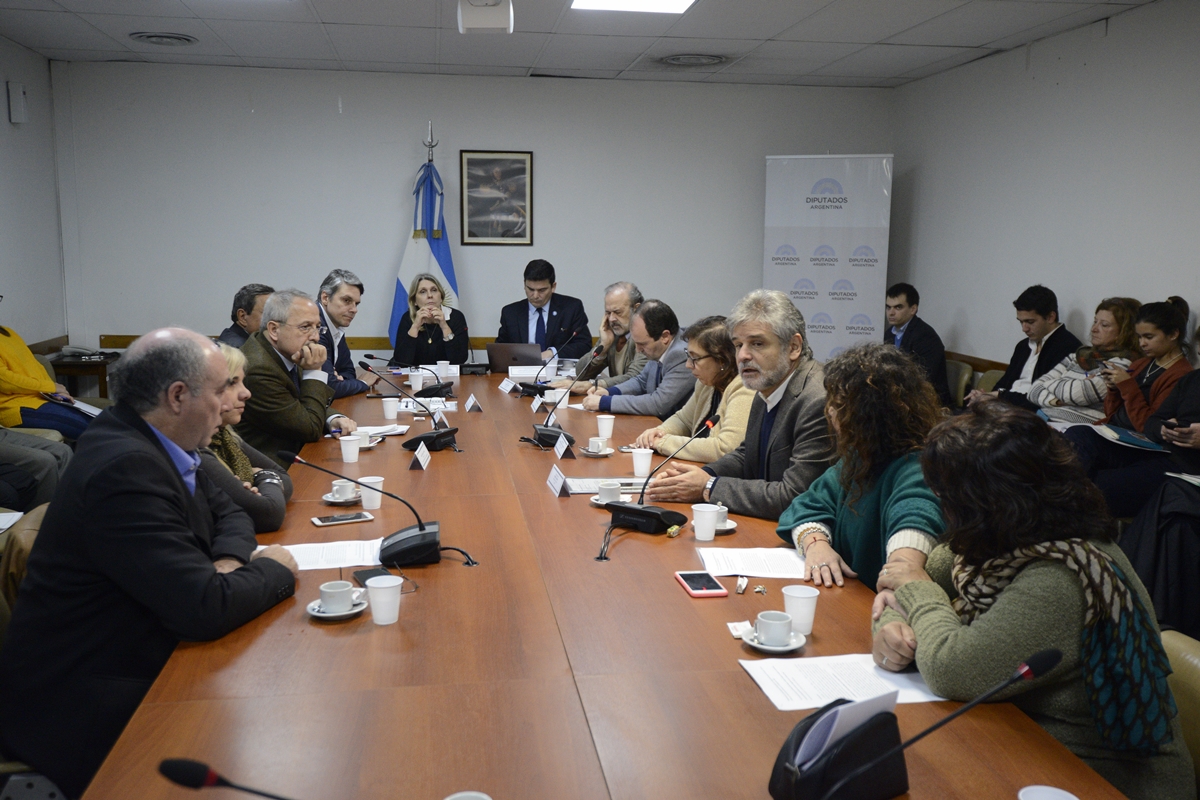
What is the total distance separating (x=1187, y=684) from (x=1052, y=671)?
0.27 m

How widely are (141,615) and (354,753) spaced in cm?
74

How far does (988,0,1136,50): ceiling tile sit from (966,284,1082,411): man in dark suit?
157cm

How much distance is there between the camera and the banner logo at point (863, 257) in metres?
7.58

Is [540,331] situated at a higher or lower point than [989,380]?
higher

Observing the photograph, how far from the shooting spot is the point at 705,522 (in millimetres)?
2457

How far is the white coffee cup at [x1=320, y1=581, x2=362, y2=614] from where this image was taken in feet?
6.22

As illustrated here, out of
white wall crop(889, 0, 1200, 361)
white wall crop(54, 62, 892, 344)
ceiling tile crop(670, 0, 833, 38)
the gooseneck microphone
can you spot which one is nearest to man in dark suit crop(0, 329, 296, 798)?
the gooseneck microphone

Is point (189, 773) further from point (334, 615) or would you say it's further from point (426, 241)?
point (426, 241)

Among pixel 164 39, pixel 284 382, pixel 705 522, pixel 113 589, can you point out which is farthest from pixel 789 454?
pixel 164 39

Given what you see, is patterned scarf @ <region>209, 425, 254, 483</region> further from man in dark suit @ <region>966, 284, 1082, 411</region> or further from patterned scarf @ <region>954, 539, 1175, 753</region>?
man in dark suit @ <region>966, 284, 1082, 411</region>

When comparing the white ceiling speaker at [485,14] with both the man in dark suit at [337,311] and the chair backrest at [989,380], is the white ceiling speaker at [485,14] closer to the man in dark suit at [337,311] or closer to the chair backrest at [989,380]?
the man in dark suit at [337,311]

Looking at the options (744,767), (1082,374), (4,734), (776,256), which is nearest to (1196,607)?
(744,767)

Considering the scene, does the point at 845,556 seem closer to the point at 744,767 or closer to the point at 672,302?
the point at 744,767

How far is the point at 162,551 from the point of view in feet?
5.76
